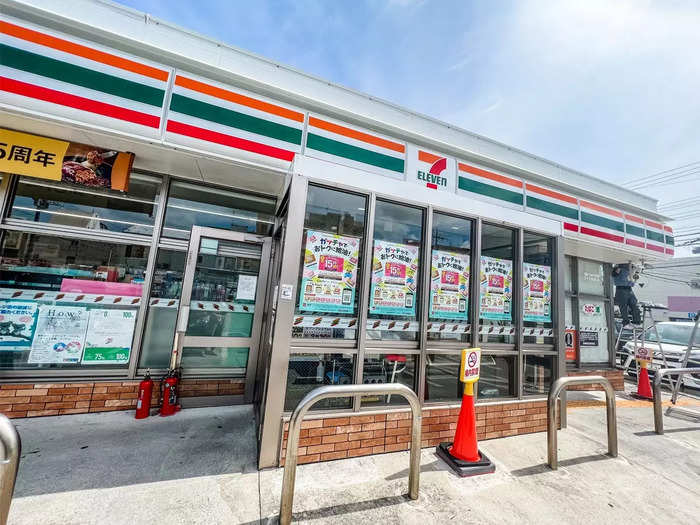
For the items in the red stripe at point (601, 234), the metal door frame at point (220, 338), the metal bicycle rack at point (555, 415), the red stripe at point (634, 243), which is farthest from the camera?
the red stripe at point (634, 243)

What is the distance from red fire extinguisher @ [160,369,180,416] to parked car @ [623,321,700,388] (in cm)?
891

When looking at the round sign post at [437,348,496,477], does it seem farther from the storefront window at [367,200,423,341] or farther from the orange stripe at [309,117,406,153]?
the orange stripe at [309,117,406,153]

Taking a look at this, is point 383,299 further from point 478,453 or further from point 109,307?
point 109,307

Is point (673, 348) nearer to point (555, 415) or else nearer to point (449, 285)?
point (555, 415)

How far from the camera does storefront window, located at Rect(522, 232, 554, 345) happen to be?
3.69 meters

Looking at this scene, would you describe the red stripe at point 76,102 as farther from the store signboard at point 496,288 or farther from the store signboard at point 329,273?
the store signboard at point 496,288

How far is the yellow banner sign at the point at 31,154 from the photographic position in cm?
302

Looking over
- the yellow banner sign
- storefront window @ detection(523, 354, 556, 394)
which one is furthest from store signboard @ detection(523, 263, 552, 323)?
the yellow banner sign

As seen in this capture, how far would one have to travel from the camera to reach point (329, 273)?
2.82m

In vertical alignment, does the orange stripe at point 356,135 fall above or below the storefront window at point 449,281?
above

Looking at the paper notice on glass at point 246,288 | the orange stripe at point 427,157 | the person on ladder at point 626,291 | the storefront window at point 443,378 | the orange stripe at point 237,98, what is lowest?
the storefront window at point 443,378

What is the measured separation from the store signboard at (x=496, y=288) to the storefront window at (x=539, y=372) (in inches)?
30.5

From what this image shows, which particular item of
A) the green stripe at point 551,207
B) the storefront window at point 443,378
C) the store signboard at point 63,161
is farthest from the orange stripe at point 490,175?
the store signboard at point 63,161

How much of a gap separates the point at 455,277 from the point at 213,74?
12.2 feet
